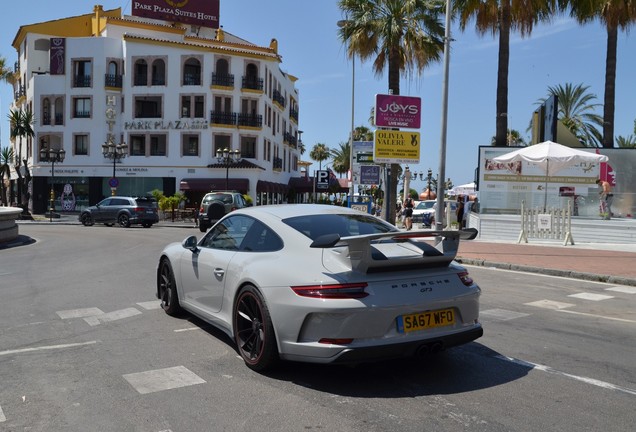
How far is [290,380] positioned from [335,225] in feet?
4.89

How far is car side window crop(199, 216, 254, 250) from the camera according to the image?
18.0 ft

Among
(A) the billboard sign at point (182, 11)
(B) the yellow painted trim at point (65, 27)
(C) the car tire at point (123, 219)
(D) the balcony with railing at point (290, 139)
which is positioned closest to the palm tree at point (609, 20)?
(C) the car tire at point (123, 219)

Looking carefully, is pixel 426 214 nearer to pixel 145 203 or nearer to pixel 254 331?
pixel 145 203

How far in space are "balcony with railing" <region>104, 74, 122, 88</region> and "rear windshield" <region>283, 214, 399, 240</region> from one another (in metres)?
45.6

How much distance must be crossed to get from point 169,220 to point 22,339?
3235 cm

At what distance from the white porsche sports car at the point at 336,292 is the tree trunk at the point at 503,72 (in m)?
21.5

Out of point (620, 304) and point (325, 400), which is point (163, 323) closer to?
point (325, 400)

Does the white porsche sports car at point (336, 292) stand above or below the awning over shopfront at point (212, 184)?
below

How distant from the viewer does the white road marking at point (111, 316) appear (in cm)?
670

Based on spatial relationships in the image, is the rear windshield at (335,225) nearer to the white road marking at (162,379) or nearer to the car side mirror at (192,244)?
the car side mirror at (192,244)

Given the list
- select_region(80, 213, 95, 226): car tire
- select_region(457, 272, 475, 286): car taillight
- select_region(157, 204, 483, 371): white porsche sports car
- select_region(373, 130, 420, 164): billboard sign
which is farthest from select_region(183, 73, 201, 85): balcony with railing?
select_region(457, 272, 475, 286): car taillight

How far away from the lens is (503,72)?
24.9m

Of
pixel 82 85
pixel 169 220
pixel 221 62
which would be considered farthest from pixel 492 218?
pixel 82 85

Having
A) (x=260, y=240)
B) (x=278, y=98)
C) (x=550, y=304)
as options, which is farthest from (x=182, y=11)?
(x=260, y=240)
